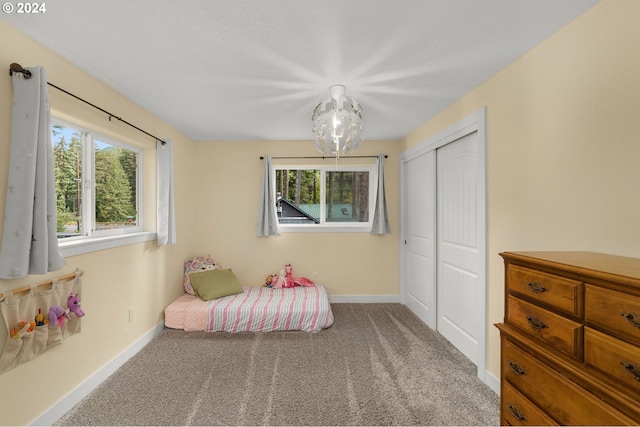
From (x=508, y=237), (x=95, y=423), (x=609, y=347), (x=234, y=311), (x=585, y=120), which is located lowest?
(x=95, y=423)

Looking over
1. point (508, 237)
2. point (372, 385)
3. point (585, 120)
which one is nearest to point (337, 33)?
point (585, 120)

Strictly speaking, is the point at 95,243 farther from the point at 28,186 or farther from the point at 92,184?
the point at 28,186

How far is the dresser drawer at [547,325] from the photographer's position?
101cm

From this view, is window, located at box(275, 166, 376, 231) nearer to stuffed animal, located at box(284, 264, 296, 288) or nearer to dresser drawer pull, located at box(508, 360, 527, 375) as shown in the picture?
stuffed animal, located at box(284, 264, 296, 288)

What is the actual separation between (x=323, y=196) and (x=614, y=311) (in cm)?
331

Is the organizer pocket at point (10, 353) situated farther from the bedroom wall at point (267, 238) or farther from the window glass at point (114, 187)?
the bedroom wall at point (267, 238)

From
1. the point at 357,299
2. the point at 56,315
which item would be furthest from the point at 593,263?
the point at 357,299

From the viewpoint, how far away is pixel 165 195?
2795mm

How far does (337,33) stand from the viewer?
58.3 inches

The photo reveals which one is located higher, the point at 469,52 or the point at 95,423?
the point at 469,52

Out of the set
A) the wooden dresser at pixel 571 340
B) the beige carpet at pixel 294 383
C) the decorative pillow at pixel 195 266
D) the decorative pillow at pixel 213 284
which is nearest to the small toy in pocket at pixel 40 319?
the beige carpet at pixel 294 383

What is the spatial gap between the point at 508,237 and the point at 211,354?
266cm

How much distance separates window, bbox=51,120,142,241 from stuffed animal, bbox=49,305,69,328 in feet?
1.83

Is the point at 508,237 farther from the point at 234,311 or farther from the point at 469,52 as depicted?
the point at 234,311
